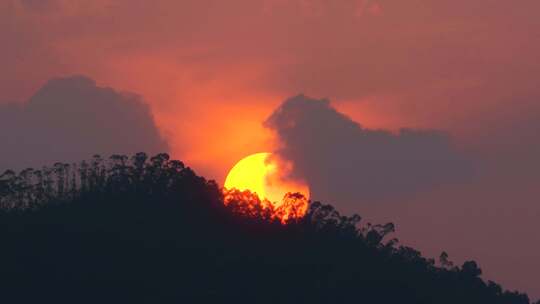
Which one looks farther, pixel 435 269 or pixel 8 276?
pixel 435 269

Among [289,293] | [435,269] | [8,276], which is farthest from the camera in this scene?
[435,269]

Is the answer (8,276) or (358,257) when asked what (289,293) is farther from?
(8,276)

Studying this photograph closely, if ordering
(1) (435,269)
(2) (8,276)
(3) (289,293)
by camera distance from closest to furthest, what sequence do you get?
(2) (8,276), (3) (289,293), (1) (435,269)

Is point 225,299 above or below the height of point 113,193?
below

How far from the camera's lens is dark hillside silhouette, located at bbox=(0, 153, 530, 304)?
441ft

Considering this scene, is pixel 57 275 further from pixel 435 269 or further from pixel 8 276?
pixel 435 269

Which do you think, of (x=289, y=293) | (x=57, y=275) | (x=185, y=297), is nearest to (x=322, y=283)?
(x=289, y=293)

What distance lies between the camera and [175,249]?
14100cm

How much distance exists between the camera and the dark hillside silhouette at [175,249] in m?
134

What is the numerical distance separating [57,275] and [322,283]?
2558cm

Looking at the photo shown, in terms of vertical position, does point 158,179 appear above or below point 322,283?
above

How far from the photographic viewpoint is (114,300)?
439 feet

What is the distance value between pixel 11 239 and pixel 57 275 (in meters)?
5.61

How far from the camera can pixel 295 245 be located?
480 feet
